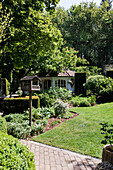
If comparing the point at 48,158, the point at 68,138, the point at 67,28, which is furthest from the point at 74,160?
the point at 67,28

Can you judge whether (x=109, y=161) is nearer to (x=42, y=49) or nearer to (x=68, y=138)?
(x=68, y=138)

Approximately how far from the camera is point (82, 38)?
34594 mm

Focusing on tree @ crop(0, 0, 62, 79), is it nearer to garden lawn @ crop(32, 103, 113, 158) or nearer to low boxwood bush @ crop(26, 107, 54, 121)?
low boxwood bush @ crop(26, 107, 54, 121)

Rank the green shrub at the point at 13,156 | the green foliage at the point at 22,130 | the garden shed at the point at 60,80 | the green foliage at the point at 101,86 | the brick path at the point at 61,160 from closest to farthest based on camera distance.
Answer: the green shrub at the point at 13,156 → the brick path at the point at 61,160 → the green foliage at the point at 22,130 → the green foliage at the point at 101,86 → the garden shed at the point at 60,80

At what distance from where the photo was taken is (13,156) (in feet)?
8.53

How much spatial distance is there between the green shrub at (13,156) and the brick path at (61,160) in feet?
5.21

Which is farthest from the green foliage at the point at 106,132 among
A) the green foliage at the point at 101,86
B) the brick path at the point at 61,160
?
the green foliage at the point at 101,86

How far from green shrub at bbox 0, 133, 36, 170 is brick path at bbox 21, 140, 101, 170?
5.21 ft

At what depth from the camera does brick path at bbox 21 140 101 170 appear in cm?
425

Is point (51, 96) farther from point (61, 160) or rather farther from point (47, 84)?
point (61, 160)

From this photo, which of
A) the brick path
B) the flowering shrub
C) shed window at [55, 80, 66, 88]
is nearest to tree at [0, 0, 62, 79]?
the flowering shrub

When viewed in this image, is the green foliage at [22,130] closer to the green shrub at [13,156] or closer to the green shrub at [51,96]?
the green shrub at [13,156]

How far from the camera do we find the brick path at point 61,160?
425 cm

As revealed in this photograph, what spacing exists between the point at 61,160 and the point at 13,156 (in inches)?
97.1
